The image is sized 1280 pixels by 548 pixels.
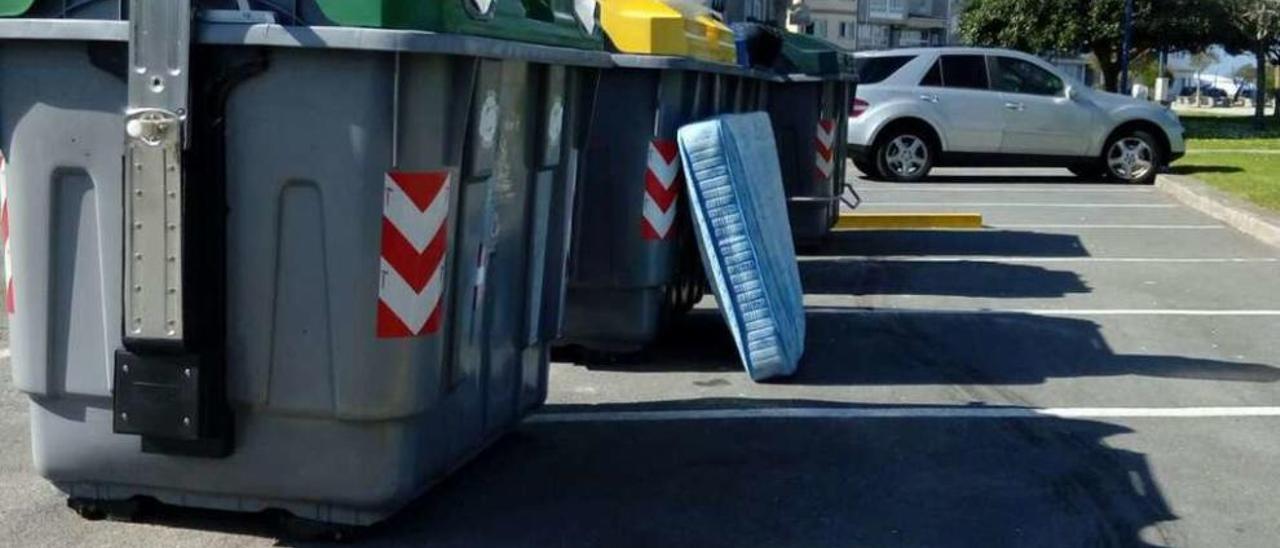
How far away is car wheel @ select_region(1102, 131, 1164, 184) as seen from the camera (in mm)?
20672

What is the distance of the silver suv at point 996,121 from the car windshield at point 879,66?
28mm

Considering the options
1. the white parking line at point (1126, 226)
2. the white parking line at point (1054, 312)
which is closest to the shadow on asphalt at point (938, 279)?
the white parking line at point (1054, 312)

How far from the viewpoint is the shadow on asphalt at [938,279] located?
446 inches

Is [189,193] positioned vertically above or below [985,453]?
above

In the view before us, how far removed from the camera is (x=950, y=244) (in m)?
14.0

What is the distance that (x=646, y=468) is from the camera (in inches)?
250

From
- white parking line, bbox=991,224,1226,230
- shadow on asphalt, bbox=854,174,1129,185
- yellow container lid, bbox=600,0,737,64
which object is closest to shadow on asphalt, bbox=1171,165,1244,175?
shadow on asphalt, bbox=854,174,1129,185

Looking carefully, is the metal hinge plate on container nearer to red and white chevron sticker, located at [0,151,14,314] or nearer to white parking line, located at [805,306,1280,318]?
red and white chevron sticker, located at [0,151,14,314]

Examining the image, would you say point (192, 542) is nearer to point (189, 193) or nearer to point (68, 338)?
point (68, 338)

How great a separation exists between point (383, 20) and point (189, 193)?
2.46ft

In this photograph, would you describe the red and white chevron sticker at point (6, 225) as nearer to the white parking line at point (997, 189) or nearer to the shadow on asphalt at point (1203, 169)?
the white parking line at point (997, 189)

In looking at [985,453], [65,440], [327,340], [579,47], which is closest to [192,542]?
[65,440]

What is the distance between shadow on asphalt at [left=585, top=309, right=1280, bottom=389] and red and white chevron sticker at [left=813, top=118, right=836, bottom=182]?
2.35 m

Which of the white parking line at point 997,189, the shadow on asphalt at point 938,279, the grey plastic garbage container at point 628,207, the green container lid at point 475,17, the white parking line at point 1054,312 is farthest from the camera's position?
the white parking line at point 997,189
